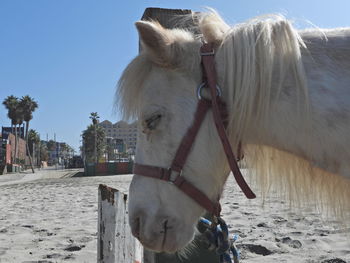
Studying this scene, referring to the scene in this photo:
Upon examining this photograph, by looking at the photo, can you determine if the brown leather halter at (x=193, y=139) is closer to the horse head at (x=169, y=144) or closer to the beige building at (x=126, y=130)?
the horse head at (x=169, y=144)

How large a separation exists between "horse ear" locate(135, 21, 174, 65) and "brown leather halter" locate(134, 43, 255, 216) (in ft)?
0.58

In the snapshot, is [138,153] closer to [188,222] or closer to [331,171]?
[188,222]

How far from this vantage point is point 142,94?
6.21 ft

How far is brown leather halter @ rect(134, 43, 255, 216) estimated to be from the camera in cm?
171

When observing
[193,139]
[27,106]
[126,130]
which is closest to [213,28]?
[193,139]

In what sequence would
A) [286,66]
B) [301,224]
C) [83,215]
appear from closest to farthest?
[286,66] → [301,224] → [83,215]

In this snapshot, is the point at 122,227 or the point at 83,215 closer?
the point at 122,227

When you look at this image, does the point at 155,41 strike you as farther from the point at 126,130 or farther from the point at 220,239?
the point at 220,239

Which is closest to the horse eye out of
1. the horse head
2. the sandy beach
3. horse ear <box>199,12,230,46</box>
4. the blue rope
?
the horse head

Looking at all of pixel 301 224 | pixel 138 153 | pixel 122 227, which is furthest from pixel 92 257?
pixel 301 224

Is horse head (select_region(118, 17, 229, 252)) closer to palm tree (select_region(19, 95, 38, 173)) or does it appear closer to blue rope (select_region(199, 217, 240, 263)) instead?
blue rope (select_region(199, 217, 240, 263))

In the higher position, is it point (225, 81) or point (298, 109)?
point (225, 81)

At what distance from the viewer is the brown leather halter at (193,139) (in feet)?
5.63

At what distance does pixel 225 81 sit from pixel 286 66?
28 centimetres
